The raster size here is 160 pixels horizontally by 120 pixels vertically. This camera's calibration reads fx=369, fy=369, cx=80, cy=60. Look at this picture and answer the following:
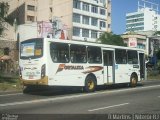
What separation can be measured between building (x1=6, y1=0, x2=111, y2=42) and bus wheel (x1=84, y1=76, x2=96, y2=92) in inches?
2148

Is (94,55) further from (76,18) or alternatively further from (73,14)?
(76,18)

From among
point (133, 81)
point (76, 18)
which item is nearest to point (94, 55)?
point (133, 81)

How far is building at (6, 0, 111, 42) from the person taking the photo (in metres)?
79.2

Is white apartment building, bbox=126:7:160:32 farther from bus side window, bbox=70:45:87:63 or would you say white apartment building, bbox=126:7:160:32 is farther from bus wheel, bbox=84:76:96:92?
bus side window, bbox=70:45:87:63

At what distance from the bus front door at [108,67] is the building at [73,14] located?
52944 mm

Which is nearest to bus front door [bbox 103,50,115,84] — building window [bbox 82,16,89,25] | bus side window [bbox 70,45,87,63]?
bus side window [bbox 70,45,87,63]

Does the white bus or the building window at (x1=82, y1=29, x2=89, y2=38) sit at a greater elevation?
the building window at (x1=82, y1=29, x2=89, y2=38)

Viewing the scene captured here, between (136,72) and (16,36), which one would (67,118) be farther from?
(16,36)

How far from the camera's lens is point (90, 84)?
21094mm

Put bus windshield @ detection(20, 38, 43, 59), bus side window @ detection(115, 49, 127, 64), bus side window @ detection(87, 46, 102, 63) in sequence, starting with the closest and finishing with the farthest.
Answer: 1. bus windshield @ detection(20, 38, 43, 59)
2. bus side window @ detection(87, 46, 102, 63)
3. bus side window @ detection(115, 49, 127, 64)

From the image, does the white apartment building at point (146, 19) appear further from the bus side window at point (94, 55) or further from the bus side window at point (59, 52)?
the bus side window at point (59, 52)

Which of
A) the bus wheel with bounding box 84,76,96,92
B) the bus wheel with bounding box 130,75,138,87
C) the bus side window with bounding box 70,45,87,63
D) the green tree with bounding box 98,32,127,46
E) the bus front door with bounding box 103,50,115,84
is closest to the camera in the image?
the bus side window with bounding box 70,45,87,63

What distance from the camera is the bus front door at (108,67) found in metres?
22.3

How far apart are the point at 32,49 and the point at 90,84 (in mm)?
4251
